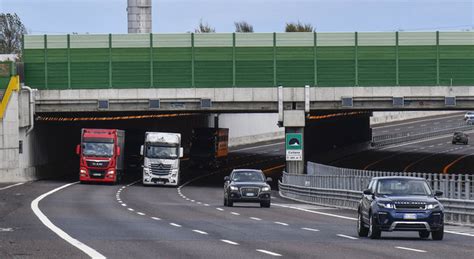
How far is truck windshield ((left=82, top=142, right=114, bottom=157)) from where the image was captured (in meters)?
73.6

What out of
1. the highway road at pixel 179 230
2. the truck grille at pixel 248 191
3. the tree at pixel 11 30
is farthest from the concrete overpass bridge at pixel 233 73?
the tree at pixel 11 30

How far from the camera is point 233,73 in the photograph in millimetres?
72375

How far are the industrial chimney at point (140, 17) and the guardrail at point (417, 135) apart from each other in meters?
42.4

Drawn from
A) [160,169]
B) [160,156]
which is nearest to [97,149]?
[160,156]

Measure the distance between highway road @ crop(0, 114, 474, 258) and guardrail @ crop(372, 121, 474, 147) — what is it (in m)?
70.1

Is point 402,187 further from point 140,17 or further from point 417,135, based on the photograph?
point 417,135

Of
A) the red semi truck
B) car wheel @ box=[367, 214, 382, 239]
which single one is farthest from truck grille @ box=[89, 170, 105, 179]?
car wheel @ box=[367, 214, 382, 239]

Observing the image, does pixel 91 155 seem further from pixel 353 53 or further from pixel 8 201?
pixel 8 201

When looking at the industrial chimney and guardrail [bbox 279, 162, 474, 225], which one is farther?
the industrial chimney

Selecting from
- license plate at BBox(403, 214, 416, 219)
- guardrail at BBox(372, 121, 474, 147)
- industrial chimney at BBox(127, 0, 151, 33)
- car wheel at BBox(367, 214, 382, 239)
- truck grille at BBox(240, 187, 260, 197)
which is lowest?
guardrail at BBox(372, 121, 474, 147)

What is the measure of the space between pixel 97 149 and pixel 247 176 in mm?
23523

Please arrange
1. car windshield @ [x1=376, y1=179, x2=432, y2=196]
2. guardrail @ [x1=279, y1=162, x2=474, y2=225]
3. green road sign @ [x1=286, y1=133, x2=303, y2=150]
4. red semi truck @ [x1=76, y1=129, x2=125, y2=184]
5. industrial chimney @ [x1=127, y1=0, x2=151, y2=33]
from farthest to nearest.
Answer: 1. industrial chimney @ [x1=127, y1=0, x2=151, y2=33]
2. red semi truck @ [x1=76, y1=129, x2=125, y2=184]
3. green road sign @ [x1=286, y1=133, x2=303, y2=150]
4. guardrail @ [x1=279, y1=162, x2=474, y2=225]
5. car windshield @ [x1=376, y1=179, x2=432, y2=196]

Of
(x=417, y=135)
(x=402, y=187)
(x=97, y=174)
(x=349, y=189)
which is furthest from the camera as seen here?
(x=417, y=135)

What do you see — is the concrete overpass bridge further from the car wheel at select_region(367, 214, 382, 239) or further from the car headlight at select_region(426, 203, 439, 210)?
the car headlight at select_region(426, 203, 439, 210)
